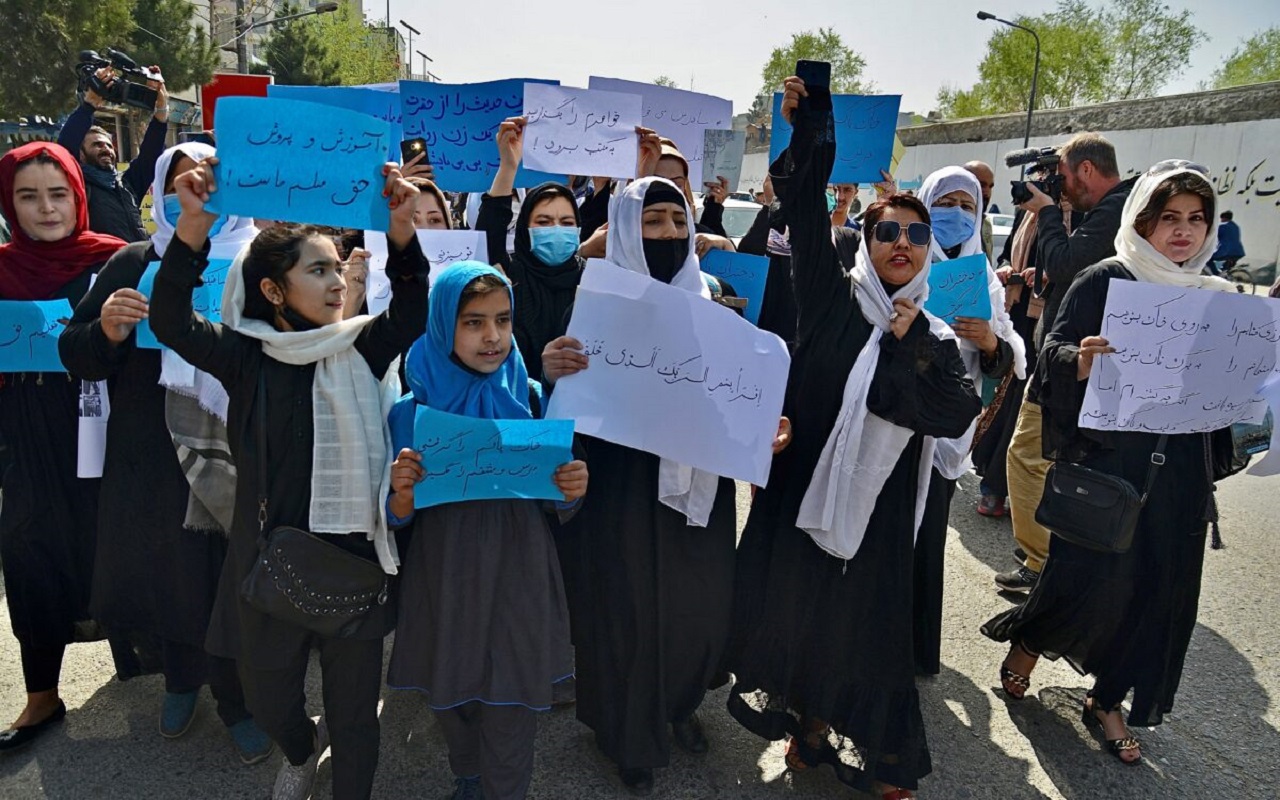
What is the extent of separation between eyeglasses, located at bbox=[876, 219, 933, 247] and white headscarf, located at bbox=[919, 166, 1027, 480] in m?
0.57

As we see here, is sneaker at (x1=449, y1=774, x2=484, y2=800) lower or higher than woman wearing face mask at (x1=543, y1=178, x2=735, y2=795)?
lower

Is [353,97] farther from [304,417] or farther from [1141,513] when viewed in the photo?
[1141,513]

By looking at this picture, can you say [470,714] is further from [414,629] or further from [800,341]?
[800,341]

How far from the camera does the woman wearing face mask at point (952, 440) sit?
2.93 metres

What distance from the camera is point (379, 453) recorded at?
219 cm

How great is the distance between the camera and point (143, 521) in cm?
256

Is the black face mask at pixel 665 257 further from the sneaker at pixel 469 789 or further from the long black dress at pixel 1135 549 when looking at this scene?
the sneaker at pixel 469 789

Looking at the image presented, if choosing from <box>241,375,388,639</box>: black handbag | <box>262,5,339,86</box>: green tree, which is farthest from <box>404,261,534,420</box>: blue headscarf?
<box>262,5,339,86</box>: green tree

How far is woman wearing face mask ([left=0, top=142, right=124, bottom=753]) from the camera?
103 inches

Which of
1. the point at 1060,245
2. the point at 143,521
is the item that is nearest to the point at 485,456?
the point at 143,521

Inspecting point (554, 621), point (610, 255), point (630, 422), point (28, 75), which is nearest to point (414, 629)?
point (554, 621)

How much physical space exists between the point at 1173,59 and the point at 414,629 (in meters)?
53.7

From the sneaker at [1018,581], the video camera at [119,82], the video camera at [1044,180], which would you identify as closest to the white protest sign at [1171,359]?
the video camera at [1044,180]

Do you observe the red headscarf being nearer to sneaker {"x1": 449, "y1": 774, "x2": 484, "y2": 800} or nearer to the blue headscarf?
Answer: the blue headscarf
